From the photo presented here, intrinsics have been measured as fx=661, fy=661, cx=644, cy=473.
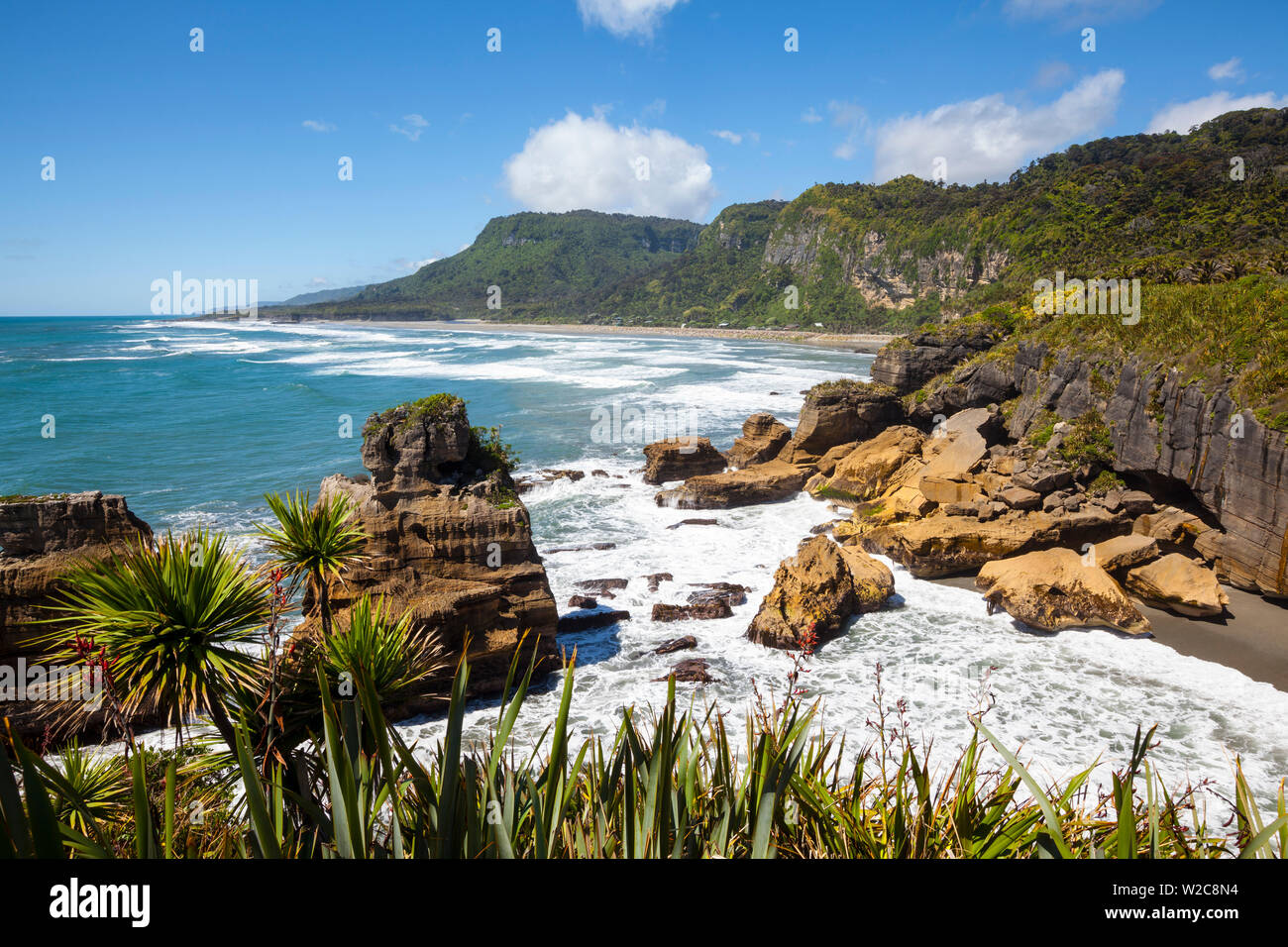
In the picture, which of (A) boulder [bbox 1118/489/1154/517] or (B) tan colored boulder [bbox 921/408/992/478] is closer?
(A) boulder [bbox 1118/489/1154/517]

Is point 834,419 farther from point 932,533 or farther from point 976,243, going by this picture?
point 976,243

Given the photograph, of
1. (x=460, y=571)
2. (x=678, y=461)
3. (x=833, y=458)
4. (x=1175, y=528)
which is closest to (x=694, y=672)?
(x=460, y=571)

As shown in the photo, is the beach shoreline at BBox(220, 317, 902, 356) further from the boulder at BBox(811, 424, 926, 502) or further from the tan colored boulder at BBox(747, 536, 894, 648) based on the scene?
the tan colored boulder at BBox(747, 536, 894, 648)

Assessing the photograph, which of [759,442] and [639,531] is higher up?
[759,442]

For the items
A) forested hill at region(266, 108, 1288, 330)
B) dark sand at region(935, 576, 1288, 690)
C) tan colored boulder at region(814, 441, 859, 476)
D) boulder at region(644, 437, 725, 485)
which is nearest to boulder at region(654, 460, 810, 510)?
tan colored boulder at region(814, 441, 859, 476)

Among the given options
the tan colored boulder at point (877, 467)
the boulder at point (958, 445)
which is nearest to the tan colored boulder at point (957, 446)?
the boulder at point (958, 445)
